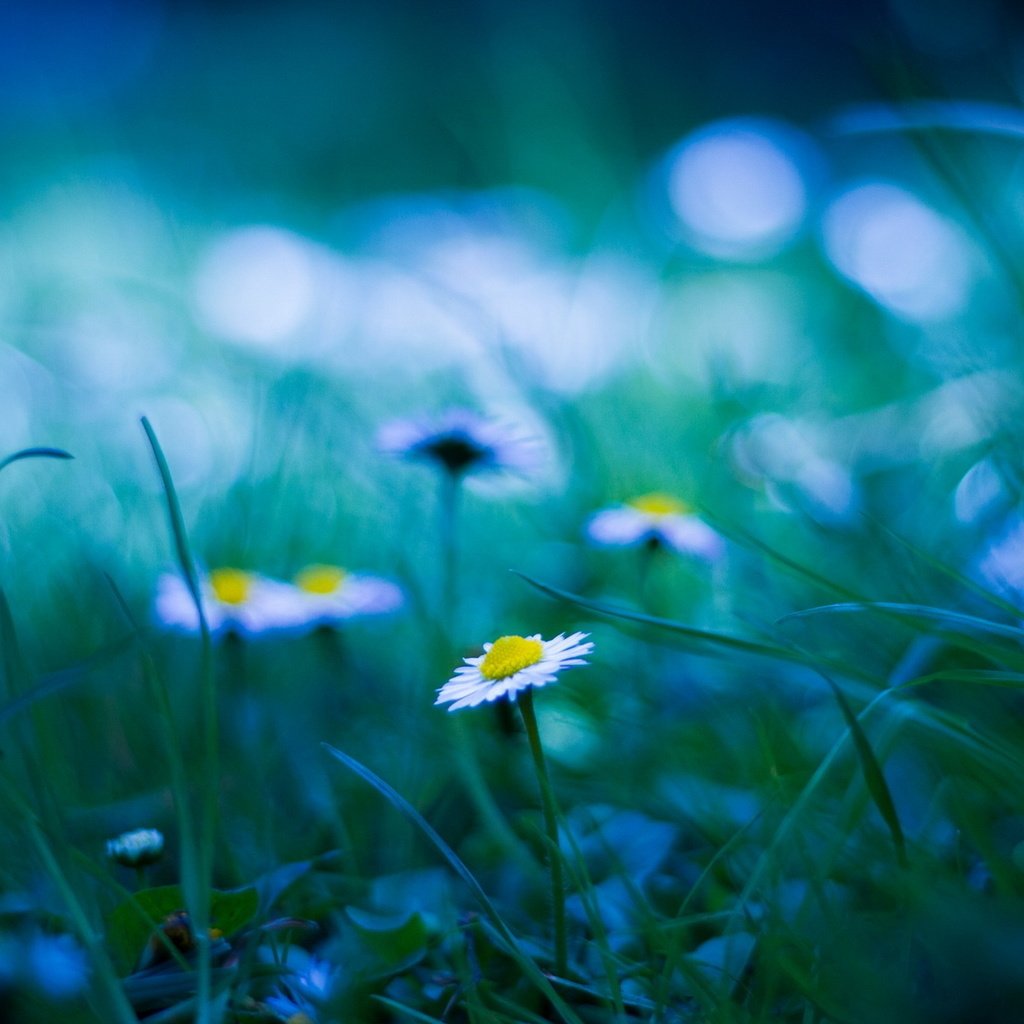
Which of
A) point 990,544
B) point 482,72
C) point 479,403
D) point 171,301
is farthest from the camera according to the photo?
point 482,72

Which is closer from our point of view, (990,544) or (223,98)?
(990,544)

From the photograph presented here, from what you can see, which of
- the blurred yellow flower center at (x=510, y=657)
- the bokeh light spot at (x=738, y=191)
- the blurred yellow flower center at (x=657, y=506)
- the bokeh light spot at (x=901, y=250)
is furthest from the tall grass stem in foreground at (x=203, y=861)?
the bokeh light spot at (x=738, y=191)

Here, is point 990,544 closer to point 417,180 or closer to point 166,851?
point 166,851

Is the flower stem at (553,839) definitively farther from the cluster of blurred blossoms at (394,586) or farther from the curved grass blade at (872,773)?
the cluster of blurred blossoms at (394,586)

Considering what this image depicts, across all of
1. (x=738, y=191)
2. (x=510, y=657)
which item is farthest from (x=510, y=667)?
(x=738, y=191)

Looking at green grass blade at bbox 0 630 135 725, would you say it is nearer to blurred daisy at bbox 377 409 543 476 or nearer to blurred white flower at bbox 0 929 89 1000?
blurred white flower at bbox 0 929 89 1000

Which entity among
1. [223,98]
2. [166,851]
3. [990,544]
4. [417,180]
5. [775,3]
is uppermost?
[775,3]

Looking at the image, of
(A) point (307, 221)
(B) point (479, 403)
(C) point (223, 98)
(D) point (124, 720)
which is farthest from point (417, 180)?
(D) point (124, 720)
